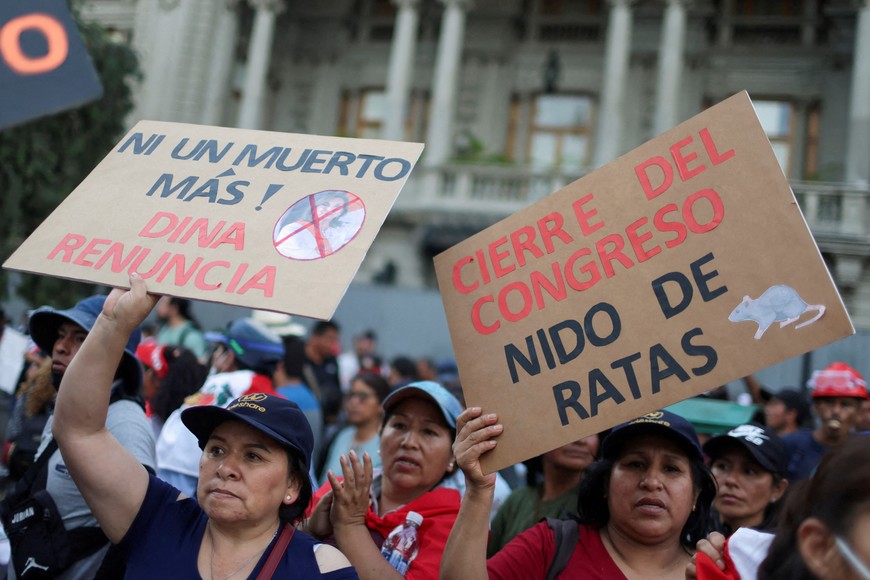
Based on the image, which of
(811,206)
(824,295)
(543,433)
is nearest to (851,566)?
(824,295)

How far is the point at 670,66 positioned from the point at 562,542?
16465 mm

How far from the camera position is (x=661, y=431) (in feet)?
8.43

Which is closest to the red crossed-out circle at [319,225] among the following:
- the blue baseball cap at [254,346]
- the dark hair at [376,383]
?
the blue baseball cap at [254,346]

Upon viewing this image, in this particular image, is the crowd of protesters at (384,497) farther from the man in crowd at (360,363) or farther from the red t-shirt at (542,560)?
the man in crowd at (360,363)

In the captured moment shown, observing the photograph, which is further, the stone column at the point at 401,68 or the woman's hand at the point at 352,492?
the stone column at the point at 401,68

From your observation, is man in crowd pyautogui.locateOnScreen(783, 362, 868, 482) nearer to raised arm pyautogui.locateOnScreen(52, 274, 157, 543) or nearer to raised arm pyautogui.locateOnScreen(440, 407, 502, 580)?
raised arm pyautogui.locateOnScreen(440, 407, 502, 580)

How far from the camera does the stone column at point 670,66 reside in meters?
17.2

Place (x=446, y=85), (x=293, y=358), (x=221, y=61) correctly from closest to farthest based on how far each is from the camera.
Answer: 1. (x=293, y=358)
2. (x=446, y=85)
3. (x=221, y=61)

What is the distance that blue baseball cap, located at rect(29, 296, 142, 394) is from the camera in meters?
3.01

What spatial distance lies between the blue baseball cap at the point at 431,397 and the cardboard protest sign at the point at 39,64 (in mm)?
1489

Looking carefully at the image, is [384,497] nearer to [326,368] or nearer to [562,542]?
[562,542]

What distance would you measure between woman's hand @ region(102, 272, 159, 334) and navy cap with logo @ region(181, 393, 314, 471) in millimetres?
286

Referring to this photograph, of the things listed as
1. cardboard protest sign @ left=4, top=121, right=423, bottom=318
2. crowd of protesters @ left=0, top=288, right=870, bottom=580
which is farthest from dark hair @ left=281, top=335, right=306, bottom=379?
cardboard protest sign @ left=4, top=121, right=423, bottom=318

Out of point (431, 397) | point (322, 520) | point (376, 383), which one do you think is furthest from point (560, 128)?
point (322, 520)
